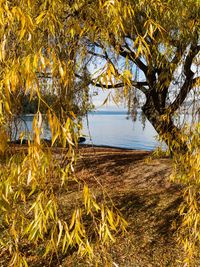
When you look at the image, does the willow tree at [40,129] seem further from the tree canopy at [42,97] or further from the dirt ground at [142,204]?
the dirt ground at [142,204]

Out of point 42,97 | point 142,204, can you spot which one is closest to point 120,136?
point 142,204

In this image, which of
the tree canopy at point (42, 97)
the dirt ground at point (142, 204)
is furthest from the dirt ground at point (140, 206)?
the tree canopy at point (42, 97)

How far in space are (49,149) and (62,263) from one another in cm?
234

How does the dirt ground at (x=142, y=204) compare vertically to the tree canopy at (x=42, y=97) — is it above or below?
below

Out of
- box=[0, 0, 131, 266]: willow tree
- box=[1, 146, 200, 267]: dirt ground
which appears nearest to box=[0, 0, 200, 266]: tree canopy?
box=[0, 0, 131, 266]: willow tree

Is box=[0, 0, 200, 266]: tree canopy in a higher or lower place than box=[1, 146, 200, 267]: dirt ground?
higher

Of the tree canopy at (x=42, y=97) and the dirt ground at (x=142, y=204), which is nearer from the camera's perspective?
the tree canopy at (x=42, y=97)

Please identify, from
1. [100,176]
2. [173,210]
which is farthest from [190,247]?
[100,176]

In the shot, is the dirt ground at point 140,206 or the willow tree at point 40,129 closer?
the willow tree at point 40,129

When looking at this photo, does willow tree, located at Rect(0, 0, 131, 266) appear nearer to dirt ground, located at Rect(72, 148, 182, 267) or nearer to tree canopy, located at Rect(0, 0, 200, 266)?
tree canopy, located at Rect(0, 0, 200, 266)

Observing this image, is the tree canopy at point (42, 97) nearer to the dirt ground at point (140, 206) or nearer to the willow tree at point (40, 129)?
the willow tree at point (40, 129)

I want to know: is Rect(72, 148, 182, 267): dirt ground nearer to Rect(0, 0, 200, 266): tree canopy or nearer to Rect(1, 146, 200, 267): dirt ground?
Rect(1, 146, 200, 267): dirt ground

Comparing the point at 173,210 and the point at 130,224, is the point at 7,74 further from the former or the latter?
the point at 173,210

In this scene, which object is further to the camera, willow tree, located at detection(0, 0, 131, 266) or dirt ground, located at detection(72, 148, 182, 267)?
dirt ground, located at detection(72, 148, 182, 267)
